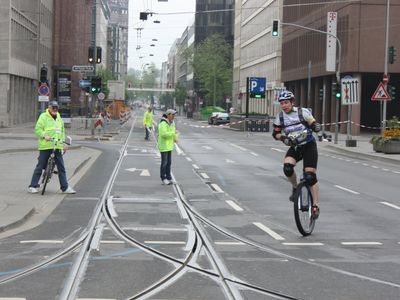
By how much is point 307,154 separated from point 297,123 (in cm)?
46

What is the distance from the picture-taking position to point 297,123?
952 centimetres

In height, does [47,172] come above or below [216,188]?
above

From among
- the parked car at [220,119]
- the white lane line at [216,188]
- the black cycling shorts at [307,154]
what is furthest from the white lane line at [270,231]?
the parked car at [220,119]

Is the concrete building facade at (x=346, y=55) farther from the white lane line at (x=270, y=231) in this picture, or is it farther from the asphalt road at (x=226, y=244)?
the white lane line at (x=270, y=231)

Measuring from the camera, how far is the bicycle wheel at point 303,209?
9.33 metres

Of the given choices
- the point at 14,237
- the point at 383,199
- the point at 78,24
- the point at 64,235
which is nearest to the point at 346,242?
the point at 64,235

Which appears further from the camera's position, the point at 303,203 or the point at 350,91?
the point at 350,91

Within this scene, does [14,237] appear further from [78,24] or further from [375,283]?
[78,24]

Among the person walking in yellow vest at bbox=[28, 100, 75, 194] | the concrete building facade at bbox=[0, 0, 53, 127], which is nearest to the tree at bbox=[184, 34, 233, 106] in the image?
the concrete building facade at bbox=[0, 0, 53, 127]

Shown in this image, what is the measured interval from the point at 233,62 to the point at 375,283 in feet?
435

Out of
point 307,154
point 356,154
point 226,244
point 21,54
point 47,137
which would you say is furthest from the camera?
point 21,54

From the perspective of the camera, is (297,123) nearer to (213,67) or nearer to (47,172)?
(47,172)

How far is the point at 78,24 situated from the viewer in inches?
3634

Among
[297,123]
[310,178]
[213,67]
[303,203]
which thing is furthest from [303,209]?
[213,67]
